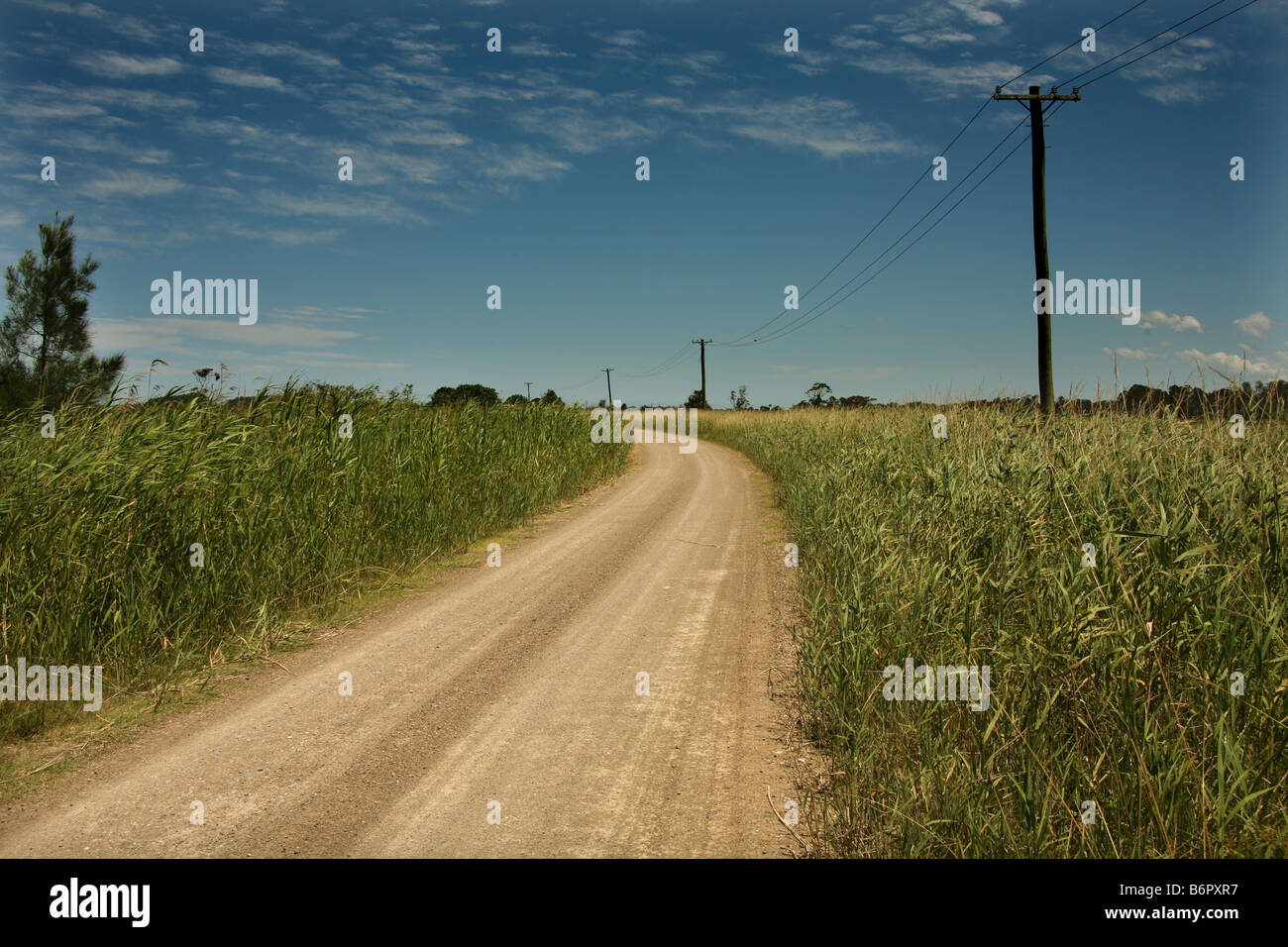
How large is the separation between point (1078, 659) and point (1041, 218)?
1420 centimetres

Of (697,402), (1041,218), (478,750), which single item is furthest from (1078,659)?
(697,402)

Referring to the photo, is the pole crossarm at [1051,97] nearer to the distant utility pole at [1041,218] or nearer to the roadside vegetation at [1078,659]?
the distant utility pole at [1041,218]

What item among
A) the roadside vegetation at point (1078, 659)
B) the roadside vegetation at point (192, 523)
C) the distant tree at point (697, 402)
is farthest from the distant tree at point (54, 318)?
the distant tree at point (697, 402)

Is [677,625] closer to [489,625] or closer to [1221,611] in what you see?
[489,625]

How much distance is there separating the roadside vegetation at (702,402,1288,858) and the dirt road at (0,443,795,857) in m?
0.70

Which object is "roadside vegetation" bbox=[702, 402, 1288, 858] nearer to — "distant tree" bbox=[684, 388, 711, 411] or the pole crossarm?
the pole crossarm

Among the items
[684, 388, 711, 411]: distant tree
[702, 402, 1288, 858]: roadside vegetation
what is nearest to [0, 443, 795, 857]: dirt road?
[702, 402, 1288, 858]: roadside vegetation

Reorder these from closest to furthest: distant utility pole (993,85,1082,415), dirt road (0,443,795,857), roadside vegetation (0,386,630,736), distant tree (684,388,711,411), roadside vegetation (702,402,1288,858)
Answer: roadside vegetation (702,402,1288,858) → dirt road (0,443,795,857) → roadside vegetation (0,386,630,736) → distant utility pole (993,85,1082,415) → distant tree (684,388,711,411)

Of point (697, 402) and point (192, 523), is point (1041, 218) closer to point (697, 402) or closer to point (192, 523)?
point (192, 523)

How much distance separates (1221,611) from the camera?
3.84 meters

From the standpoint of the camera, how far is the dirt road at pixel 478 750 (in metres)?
3.55

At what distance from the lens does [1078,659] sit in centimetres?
383

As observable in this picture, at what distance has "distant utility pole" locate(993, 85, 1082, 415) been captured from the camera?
14820 millimetres
